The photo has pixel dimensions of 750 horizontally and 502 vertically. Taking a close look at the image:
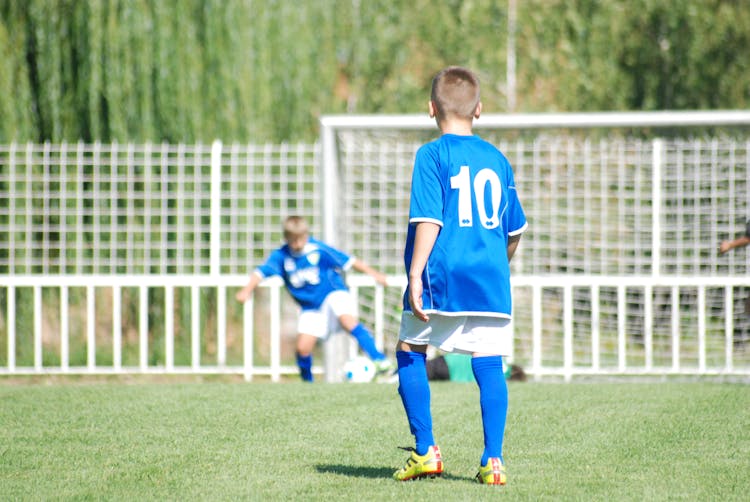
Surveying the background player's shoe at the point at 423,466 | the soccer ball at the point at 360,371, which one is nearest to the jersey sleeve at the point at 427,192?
the background player's shoe at the point at 423,466

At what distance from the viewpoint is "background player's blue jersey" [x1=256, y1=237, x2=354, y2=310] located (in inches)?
402

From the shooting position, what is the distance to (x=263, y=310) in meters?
13.6

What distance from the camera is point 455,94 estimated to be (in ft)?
16.0

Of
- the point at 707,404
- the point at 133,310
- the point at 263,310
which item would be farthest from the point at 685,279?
the point at 133,310

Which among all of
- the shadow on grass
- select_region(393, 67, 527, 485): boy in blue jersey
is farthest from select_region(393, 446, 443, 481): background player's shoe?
the shadow on grass

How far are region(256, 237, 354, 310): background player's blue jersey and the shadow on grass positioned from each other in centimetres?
492

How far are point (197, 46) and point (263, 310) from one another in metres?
3.28

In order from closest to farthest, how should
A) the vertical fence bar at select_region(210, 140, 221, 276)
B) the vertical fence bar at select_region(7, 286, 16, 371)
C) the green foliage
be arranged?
the vertical fence bar at select_region(7, 286, 16, 371)
the vertical fence bar at select_region(210, 140, 221, 276)
the green foliage

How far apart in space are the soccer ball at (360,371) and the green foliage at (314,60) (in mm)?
4268

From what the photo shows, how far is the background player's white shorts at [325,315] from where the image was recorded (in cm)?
1043

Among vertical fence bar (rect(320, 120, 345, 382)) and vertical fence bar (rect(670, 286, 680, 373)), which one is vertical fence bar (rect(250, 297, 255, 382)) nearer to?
Result: vertical fence bar (rect(320, 120, 345, 382))

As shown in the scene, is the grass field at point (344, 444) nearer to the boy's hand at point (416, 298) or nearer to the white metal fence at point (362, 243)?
the boy's hand at point (416, 298)

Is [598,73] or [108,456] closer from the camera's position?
[108,456]

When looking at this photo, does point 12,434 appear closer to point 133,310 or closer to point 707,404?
point 707,404
